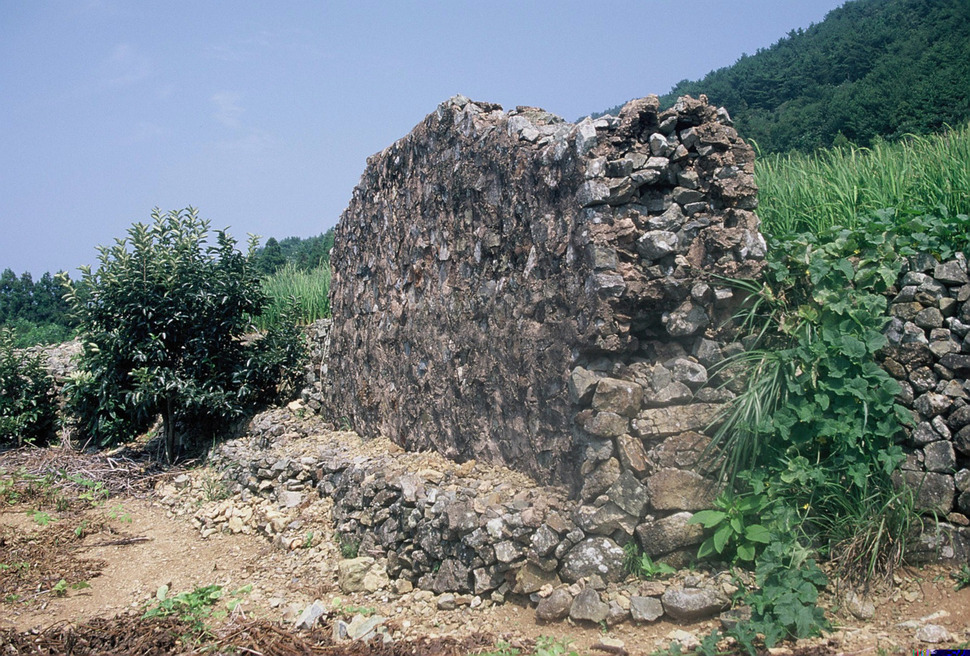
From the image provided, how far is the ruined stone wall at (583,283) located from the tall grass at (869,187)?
905 mm

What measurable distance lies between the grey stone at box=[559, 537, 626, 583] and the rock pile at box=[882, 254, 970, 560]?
58.8 inches

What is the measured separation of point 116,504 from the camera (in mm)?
7441

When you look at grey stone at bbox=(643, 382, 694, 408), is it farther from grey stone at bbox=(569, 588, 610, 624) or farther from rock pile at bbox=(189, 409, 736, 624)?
grey stone at bbox=(569, 588, 610, 624)

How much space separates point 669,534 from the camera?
388 centimetres

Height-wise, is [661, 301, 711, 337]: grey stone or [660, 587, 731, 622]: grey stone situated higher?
[661, 301, 711, 337]: grey stone

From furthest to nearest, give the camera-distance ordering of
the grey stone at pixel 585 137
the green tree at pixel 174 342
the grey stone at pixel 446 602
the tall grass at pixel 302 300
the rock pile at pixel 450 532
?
the tall grass at pixel 302 300
the green tree at pixel 174 342
the grey stone at pixel 446 602
the grey stone at pixel 585 137
the rock pile at pixel 450 532

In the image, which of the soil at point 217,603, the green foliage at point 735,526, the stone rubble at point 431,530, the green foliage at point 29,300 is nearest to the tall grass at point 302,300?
the soil at point 217,603

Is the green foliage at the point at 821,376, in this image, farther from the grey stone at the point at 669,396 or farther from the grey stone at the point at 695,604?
the grey stone at the point at 695,604

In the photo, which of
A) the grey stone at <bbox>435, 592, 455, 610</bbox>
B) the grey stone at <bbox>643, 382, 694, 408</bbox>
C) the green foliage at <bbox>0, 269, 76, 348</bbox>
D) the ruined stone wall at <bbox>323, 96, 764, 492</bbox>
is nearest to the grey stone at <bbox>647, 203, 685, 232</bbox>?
the ruined stone wall at <bbox>323, 96, 764, 492</bbox>

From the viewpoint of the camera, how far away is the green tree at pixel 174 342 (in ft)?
26.4

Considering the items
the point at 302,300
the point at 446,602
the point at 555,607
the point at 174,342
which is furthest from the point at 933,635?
the point at 302,300

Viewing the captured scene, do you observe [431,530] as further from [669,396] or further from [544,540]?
[669,396]

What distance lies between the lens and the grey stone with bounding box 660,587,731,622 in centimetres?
359

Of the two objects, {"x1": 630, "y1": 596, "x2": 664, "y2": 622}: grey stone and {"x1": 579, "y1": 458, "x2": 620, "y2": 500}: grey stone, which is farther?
{"x1": 579, "y1": 458, "x2": 620, "y2": 500}: grey stone
